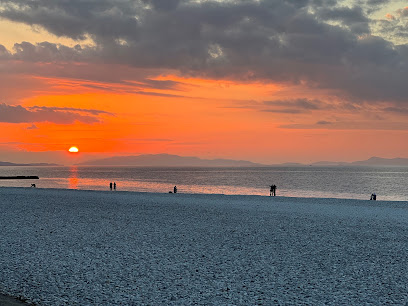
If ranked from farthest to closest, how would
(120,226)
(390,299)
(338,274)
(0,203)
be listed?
1. (0,203)
2. (120,226)
3. (338,274)
4. (390,299)

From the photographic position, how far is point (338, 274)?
11.3 meters

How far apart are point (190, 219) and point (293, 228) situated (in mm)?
5803

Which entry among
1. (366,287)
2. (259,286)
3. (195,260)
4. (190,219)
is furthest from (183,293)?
(190,219)

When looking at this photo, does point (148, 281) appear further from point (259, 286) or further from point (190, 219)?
point (190, 219)

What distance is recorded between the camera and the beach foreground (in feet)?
30.6

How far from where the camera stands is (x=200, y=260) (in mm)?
12602

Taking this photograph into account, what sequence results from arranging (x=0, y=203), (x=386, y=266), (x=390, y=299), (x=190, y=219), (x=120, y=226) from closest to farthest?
(x=390, y=299)
(x=386, y=266)
(x=120, y=226)
(x=190, y=219)
(x=0, y=203)

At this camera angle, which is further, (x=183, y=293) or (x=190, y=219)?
(x=190, y=219)

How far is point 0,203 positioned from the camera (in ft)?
94.4

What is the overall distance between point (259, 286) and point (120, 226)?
429 inches

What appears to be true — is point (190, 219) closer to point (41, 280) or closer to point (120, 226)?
point (120, 226)

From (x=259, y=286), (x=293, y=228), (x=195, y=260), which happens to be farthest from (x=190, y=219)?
(x=259, y=286)

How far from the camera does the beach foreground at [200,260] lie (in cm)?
934

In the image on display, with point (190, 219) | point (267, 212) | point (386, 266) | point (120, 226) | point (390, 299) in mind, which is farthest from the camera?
point (267, 212)
